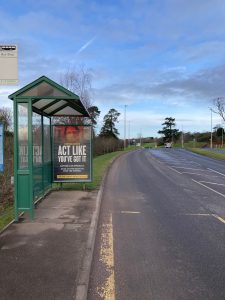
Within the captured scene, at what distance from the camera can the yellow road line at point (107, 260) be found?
5.03m

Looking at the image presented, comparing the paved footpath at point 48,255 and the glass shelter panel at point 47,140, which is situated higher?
the glass shelter panel at point 47,140

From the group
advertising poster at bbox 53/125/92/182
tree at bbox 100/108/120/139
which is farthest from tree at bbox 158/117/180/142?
advertising poster at bbox 53/125/92/182

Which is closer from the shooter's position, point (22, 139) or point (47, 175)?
point (22, 139)

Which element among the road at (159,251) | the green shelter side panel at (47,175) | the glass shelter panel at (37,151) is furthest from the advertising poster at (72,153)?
the glass shelter panel at (37,151)

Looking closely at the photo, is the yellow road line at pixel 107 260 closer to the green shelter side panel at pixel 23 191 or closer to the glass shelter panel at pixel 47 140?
the green shelter side panel at pixel 23 191

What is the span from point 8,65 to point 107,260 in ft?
12.0

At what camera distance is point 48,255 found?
20.2ft

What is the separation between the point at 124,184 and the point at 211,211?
742cm

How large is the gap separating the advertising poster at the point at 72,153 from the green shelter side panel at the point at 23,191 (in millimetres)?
4891

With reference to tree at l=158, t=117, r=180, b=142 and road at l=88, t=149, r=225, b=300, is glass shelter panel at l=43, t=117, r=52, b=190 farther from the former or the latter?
tree at l=158, t=117, r=180, b=142

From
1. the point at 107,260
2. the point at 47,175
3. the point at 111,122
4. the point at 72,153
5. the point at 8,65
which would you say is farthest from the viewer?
the point at 111,122

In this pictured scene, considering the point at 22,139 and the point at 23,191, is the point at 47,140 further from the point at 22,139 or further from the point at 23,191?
the point at 23,191

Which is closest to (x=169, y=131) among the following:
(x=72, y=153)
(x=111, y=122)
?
(x=111, y=122)

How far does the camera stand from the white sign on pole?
7199 mm
